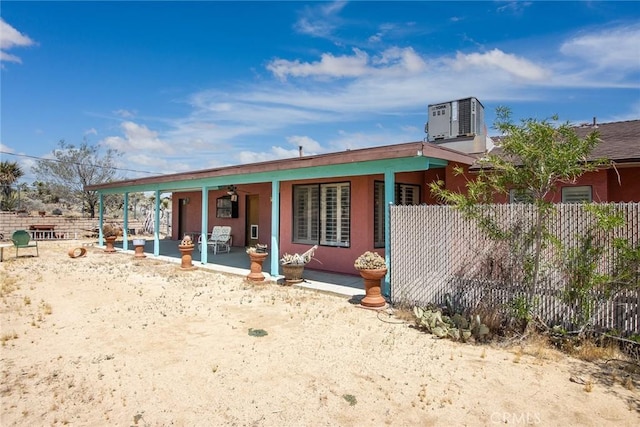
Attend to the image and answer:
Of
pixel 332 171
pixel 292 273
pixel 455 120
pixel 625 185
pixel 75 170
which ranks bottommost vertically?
pixel 292 273

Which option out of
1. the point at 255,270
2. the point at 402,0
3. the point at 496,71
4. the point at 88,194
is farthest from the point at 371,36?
the point at 88,194

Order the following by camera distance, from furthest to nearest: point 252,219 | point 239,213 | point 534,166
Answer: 1. point 239,213
2. point 252,219
3. point 534,166

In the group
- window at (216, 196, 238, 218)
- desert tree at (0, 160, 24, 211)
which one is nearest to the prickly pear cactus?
window at (216, 196, 238, 218)

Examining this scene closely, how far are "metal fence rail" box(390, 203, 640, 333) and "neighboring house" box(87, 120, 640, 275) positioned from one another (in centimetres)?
72

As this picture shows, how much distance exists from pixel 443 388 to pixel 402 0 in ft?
30.5

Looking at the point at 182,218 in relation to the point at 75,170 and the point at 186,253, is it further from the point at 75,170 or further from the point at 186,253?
the point at 75,170

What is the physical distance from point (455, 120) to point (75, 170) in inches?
1007

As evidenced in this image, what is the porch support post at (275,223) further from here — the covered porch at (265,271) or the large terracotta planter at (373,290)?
the large terracotta planter at (373,290)

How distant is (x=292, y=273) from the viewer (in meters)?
8.15

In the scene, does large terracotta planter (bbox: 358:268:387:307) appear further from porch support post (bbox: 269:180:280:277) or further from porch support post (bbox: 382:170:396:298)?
porch support post (bbox: 269:180:280:277)

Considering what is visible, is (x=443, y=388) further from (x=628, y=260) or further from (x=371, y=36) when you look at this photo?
(x=371, y=36)

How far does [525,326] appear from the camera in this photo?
4727 mm

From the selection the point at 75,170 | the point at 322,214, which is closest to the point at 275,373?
the point at 322,214

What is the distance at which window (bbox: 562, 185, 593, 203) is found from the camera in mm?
7133
